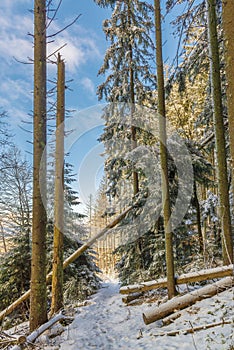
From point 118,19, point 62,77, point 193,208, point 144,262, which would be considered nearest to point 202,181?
point 193,208

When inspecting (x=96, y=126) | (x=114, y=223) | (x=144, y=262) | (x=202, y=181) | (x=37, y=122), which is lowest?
(x=144, y=262)

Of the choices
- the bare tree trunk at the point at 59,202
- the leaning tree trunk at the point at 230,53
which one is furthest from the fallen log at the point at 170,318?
the leaning tree trunk at the point at 230,53

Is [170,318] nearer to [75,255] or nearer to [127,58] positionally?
[75,255]

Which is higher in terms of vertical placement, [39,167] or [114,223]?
[39,167]

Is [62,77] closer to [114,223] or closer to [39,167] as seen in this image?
[39,167]

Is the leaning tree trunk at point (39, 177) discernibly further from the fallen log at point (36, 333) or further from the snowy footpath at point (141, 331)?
the snowy footpath at point (141, 331)

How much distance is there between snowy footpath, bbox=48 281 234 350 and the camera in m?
3.35

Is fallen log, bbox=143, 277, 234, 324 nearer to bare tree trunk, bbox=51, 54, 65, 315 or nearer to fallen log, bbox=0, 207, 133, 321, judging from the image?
bare tree trunk, bbox=51, 54, 65, 315

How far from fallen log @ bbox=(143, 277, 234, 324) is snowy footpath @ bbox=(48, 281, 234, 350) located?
131mm

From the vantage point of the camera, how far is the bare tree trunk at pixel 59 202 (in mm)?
6742

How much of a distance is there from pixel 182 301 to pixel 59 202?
155 inches

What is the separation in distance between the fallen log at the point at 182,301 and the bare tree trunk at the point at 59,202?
290 cm

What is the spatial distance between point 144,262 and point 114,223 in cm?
170

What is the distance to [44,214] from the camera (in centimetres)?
528
